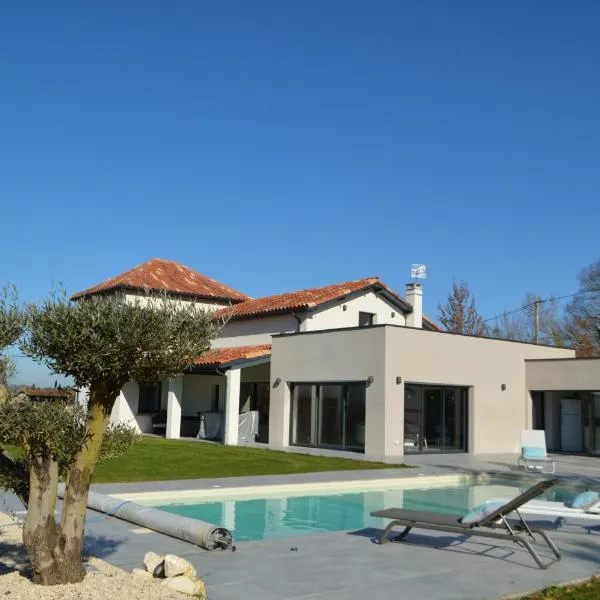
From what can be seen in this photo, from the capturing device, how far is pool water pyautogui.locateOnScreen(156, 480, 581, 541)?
10898 mm

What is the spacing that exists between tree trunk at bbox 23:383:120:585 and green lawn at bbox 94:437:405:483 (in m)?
8.19

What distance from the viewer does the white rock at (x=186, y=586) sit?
598 cm

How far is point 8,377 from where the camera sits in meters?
6.43

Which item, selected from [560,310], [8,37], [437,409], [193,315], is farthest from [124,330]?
[560,310]

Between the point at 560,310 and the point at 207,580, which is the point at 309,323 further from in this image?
the point at 560,310

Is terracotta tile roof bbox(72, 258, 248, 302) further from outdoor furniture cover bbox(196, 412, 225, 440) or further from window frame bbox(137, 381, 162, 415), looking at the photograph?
outdoor furniture cover bbox(196, 412, 225, 440)

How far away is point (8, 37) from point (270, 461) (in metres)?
12.1

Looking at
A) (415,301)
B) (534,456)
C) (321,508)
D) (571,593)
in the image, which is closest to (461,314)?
(415,301)

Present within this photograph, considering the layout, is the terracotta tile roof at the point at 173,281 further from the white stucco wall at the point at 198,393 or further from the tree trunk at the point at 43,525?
the tree trunk at the point at 43,525

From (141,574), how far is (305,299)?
21.9 metres

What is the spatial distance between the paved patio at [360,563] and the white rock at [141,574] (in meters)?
0.59

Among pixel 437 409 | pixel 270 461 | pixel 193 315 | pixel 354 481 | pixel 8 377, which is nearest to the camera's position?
pixel 193 315

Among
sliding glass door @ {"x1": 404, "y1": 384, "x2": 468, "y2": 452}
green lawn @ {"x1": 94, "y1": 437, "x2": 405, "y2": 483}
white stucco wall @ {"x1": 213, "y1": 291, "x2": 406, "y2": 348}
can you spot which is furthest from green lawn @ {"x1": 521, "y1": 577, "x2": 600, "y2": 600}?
white stucco wall @ {"x1": 213, "y1": 291, "x2": 406, "y2": 348}

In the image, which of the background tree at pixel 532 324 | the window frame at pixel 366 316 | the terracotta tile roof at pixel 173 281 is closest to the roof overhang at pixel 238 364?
the window frame at pixel 366 316
